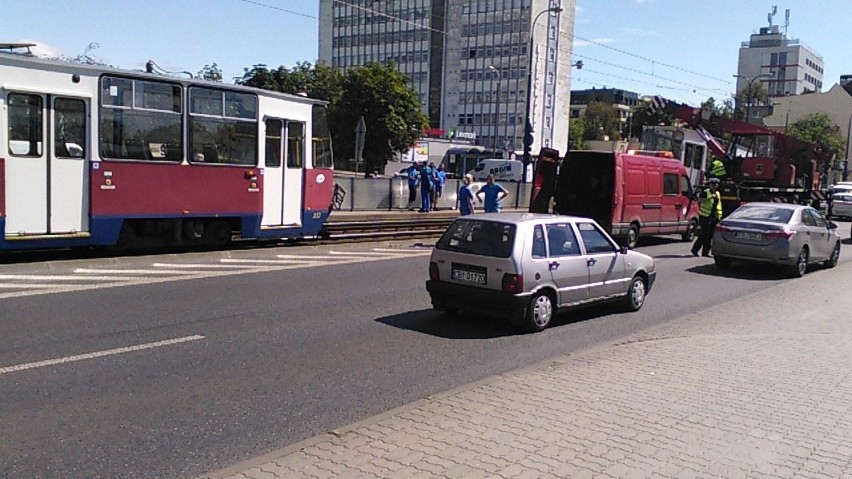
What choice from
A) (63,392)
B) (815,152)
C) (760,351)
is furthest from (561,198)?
(815,152)

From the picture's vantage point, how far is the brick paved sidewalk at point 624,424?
15.1 ft

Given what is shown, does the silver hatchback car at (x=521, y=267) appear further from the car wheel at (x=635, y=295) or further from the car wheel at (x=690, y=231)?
the car wheel at (x=690, y=231)

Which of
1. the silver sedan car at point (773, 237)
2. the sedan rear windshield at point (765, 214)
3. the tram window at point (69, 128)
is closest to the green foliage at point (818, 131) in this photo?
the silver sedan car at point (773, 237)

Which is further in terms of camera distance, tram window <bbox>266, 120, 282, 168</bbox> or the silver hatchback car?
tram window <bbox>266, 120, 282, 168</bbox>

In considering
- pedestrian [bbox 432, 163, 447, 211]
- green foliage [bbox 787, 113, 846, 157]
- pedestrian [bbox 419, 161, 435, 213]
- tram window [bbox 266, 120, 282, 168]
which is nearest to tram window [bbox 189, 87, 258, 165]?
tram window [bbox 266, 120, 282, 168]

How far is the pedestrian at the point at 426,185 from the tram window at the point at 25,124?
1720cm

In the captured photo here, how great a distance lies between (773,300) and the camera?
12367 millimetres

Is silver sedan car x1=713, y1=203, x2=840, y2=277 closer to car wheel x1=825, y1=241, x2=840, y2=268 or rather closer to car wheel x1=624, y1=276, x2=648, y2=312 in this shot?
car wheel x1=825, y1=241, x2=840, y2=268

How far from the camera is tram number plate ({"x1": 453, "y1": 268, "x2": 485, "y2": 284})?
365 inches

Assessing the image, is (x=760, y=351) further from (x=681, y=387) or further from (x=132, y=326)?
(x=132, y=326)

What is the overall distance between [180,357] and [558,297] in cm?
465

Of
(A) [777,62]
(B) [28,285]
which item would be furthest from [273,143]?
(A) [777,62]

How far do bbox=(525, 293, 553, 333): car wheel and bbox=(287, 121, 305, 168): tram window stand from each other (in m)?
8.87

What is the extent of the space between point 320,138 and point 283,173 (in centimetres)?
141
